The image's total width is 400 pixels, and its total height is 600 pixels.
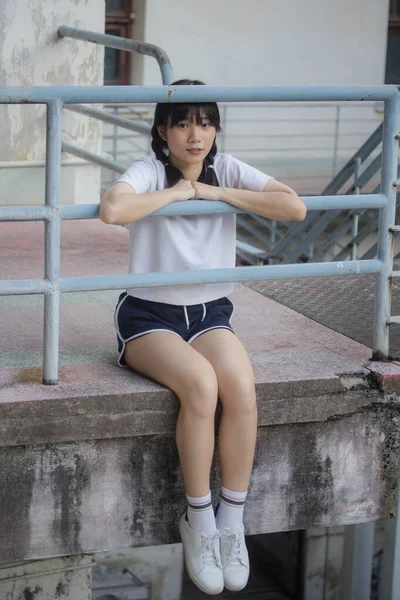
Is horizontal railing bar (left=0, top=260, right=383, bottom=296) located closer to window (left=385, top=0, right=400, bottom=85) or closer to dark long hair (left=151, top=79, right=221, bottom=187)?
dark long hair (left=151, top=79, right=221, bottom=187)

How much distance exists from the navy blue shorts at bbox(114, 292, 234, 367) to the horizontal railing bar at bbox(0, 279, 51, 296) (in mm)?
341

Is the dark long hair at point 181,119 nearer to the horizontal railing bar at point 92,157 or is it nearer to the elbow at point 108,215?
the elbow at point 108,215

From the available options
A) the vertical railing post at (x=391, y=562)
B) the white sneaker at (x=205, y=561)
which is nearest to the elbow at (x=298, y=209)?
the white sneaker at (x=205, y=561)

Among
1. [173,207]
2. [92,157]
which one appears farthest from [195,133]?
[92,157]

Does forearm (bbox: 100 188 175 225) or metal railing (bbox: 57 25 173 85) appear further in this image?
metal railing (bbox: 57 25 173 85)

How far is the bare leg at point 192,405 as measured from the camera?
9.98 ft

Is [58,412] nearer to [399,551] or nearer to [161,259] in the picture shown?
[161,259]

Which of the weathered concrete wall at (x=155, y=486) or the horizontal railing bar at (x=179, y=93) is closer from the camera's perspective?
the horizontal railing bar at (x=179, y=93)

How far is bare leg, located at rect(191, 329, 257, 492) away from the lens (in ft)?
10.1

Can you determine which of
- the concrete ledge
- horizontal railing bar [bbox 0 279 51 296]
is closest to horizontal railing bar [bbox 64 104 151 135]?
the concrete ledge

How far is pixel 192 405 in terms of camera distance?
3.05 m

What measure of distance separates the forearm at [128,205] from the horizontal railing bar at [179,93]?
11.3 inches

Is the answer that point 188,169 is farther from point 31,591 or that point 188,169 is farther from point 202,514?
point 31,591

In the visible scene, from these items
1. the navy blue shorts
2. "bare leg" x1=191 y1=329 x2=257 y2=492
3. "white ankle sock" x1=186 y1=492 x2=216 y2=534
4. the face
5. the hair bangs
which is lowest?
"white ankle sock" x1=186 y1=492 x2=216 y2=534
